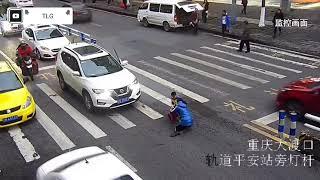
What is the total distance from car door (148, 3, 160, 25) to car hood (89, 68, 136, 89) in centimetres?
1486

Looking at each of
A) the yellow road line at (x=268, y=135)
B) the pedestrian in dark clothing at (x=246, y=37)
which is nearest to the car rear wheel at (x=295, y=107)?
the yellow road line at (x=268, y=135)

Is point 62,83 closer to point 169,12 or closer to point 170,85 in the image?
point 170,85

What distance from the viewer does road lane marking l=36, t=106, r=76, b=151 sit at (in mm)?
12039

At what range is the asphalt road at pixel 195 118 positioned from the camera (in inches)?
413

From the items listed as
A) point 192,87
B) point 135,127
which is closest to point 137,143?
point 135,127

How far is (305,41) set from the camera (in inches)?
881

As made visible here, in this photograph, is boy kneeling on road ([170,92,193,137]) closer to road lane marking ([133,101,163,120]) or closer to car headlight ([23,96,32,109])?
road lane marking ([133,101,163,120])

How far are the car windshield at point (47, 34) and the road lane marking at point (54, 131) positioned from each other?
27.3ft

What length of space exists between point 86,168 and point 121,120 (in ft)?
18.8

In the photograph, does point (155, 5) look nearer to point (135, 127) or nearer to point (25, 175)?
point (135, 127)

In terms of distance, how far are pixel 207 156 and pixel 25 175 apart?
4795 millimetres

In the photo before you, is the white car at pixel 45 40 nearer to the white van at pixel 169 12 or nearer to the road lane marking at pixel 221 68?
the road lane marking at pixel 221 68

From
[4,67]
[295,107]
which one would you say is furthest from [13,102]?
[295,107]

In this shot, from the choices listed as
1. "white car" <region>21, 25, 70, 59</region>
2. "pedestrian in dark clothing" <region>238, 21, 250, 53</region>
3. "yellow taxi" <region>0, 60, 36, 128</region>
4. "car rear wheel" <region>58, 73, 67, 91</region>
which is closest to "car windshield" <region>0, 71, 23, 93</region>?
"yellow taxi" <region>0, 60, 36, 128</region>
